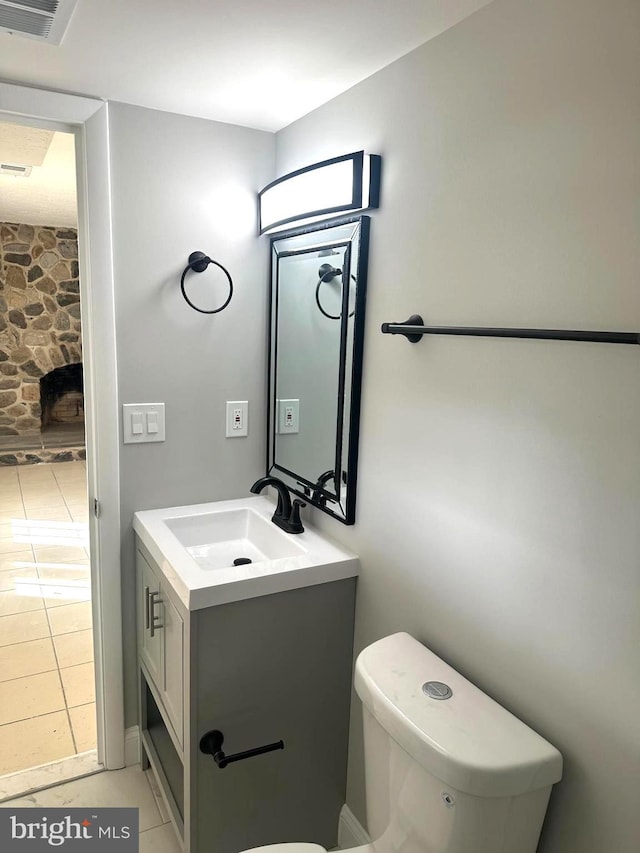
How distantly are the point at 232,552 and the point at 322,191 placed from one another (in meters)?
1.18

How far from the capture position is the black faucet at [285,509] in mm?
1901

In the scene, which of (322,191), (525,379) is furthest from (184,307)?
(525,379)

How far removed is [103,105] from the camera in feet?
5.85

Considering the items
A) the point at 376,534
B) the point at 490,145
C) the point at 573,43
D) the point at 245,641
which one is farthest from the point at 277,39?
the point at 245,641

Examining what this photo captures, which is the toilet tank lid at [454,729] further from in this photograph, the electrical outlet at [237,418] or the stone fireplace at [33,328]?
the stone fireplace at [33,328]

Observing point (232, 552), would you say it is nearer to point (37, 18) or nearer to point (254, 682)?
point (254, 682)

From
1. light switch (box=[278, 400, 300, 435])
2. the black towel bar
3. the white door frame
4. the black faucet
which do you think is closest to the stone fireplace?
the white door frame

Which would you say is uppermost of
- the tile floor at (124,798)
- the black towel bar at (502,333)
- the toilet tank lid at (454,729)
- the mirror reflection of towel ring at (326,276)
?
the mirror reflection of towel ring at (326,276)

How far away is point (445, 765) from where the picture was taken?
106cm

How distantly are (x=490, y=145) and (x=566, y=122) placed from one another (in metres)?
0.19

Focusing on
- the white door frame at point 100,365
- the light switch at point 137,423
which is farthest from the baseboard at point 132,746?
the light switch at point 137,423

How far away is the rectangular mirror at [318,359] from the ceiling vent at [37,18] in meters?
0.78

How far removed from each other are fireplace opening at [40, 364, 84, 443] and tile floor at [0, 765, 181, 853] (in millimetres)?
4541

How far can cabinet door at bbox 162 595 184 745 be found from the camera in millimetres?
1612
